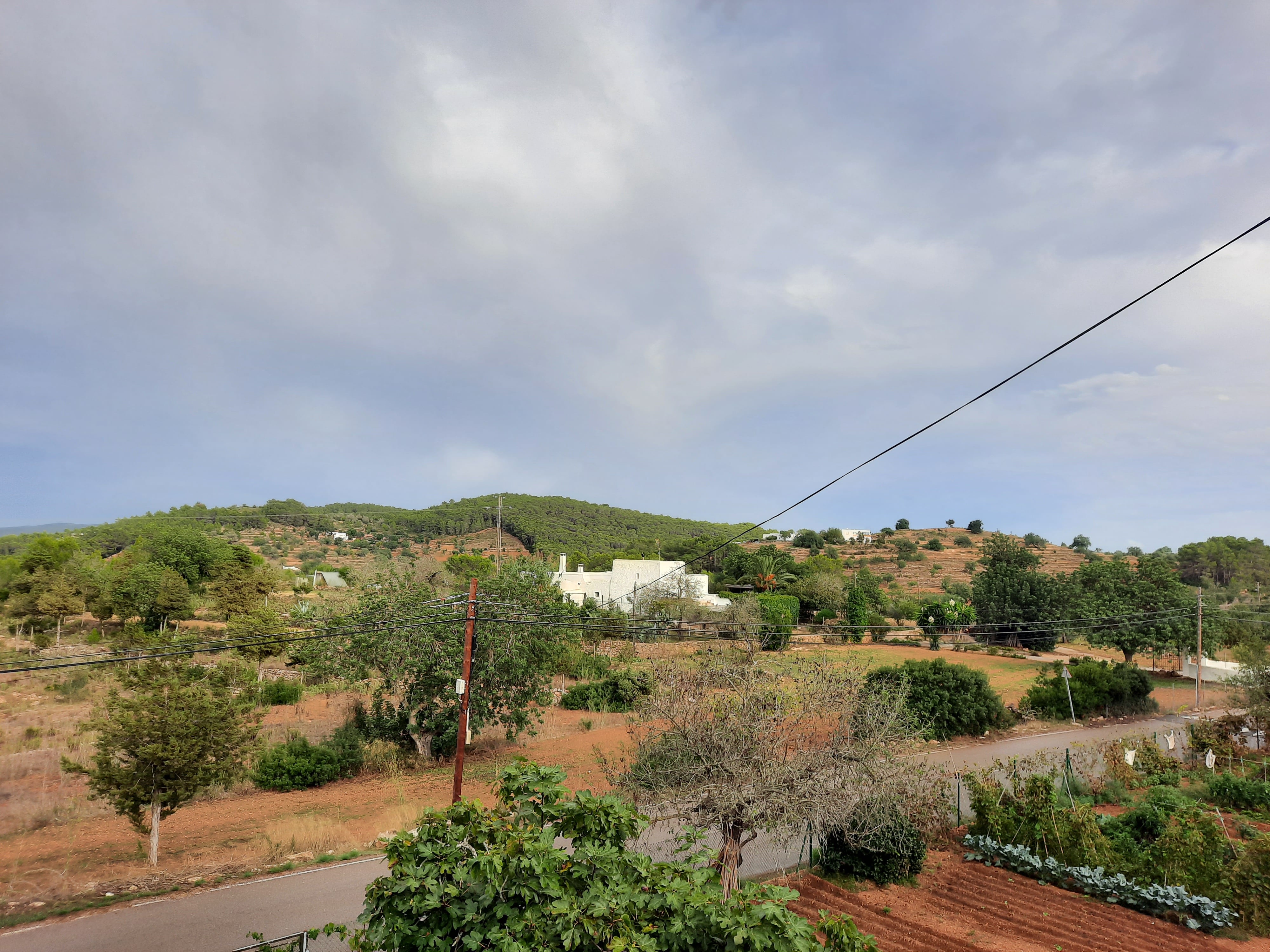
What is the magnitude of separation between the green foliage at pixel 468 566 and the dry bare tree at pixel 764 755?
42392 millimetres

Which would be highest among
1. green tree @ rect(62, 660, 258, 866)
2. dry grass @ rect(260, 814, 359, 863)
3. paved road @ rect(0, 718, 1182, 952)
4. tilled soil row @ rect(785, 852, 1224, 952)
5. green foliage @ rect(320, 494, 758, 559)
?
green foliage @ rect(320, 494, 758, 559)

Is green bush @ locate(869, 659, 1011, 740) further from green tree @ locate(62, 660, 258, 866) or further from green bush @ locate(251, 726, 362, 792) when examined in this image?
green tree @ locate(62, 660, 258, 866)

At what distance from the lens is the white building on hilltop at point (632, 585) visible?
5094 cm

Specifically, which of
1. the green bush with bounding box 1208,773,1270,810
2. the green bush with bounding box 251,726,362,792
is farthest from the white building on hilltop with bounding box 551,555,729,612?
the green bush with bounding box 1208,773,1270,810

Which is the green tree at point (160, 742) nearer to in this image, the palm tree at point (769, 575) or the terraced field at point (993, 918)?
the terraced field at point (993, 918)

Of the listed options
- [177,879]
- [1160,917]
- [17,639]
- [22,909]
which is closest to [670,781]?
[1160,917]

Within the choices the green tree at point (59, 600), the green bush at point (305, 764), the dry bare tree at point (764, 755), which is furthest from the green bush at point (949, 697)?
the green tree at point (59, 600)

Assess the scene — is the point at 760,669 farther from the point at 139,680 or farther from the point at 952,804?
the point at 139,680

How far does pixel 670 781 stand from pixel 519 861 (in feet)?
17.6

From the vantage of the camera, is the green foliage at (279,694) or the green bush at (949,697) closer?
the green bush at (949,697)

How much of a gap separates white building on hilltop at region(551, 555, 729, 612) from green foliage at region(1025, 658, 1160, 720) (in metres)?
24.4

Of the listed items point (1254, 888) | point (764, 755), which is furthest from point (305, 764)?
point (1254, 888)

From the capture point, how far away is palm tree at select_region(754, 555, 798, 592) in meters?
60.7

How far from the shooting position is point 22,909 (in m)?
10.6
